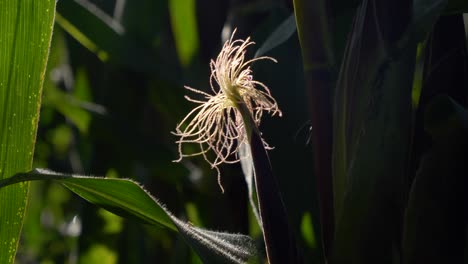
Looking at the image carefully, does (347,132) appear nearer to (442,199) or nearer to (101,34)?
(442,199)

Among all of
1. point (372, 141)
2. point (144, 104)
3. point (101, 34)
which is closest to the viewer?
point (372, 141)

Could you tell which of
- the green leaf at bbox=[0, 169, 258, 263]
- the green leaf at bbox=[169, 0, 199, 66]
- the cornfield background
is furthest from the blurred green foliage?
the green leaf at bbox=[0, 169, 258, 263]

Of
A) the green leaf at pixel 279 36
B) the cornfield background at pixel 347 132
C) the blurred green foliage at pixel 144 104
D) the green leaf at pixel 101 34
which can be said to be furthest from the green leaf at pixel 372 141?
the green leaf at pixel 101 34

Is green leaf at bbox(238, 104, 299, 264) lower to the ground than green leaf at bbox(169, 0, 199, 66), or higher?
lower

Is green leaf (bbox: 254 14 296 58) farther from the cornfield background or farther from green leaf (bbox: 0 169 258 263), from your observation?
green leaf (bbox: 0 169 258 263)

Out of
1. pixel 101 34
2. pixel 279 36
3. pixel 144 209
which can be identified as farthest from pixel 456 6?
pixel 101 34

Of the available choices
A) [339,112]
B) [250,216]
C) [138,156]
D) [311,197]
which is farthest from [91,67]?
[339,112]

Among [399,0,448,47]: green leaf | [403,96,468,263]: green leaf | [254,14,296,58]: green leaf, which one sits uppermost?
[254,14,296,58]: green leaf
